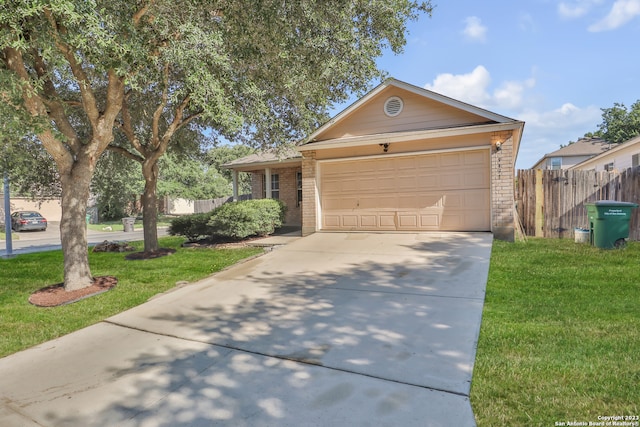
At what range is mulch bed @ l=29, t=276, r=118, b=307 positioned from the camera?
570 cm

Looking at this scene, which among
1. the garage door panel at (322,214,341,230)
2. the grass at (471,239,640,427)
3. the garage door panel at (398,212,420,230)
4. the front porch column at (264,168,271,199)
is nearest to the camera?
the grass at (471,239,640,427)

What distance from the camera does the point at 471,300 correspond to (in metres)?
4.65

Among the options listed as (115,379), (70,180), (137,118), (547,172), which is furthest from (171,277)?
(547,172)

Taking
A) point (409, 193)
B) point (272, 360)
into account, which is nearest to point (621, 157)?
point (409, 193)

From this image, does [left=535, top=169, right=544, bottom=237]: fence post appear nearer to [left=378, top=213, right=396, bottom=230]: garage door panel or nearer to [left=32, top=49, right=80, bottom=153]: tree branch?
[left=378, top=213, right=396, bottom=230]: garage door panel

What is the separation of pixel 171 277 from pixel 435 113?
312 inches

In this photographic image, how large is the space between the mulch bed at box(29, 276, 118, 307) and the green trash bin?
10265 mm

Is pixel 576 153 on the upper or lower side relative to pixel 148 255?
upper

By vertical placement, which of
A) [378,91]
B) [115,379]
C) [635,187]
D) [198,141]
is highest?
[378,91]

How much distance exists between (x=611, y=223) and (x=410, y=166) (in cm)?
474

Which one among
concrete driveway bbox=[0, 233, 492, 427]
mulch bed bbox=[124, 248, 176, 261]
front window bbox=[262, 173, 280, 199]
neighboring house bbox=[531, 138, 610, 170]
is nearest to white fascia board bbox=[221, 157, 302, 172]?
front window bbox=[262, 173, 280, 199]

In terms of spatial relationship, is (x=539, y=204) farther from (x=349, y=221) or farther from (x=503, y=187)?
(x=349, y=221)

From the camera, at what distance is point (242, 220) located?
35.6ft

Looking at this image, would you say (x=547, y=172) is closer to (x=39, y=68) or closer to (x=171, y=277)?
(x=171, y=277)
